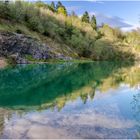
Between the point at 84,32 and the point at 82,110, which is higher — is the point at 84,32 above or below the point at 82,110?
above

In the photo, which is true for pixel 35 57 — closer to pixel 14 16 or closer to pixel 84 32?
pixel 14 16

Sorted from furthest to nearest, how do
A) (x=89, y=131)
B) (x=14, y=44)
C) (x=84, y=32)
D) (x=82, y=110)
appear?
(x=84, y=32), (x=14, y=44), (x=82, y=110), (x=89, y=131)

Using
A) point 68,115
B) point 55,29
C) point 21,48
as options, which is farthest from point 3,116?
point 55,29

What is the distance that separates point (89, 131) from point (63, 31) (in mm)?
156500

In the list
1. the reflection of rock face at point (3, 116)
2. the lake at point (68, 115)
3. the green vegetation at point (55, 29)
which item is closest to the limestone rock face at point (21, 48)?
the green vegetation at point (55, 29)

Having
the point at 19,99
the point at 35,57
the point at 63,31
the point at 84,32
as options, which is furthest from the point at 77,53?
the point at 19,99

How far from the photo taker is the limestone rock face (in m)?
122

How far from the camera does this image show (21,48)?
12756cm

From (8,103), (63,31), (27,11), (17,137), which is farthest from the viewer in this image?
(63,31)

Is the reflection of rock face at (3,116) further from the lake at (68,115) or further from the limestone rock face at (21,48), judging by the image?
the limestone rock face at (21,48)

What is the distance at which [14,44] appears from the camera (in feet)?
411

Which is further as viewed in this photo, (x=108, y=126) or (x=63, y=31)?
(x=63, y=31)

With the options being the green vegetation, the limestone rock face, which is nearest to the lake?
the limestone rock face

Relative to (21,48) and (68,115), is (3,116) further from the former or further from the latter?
(21,48)
